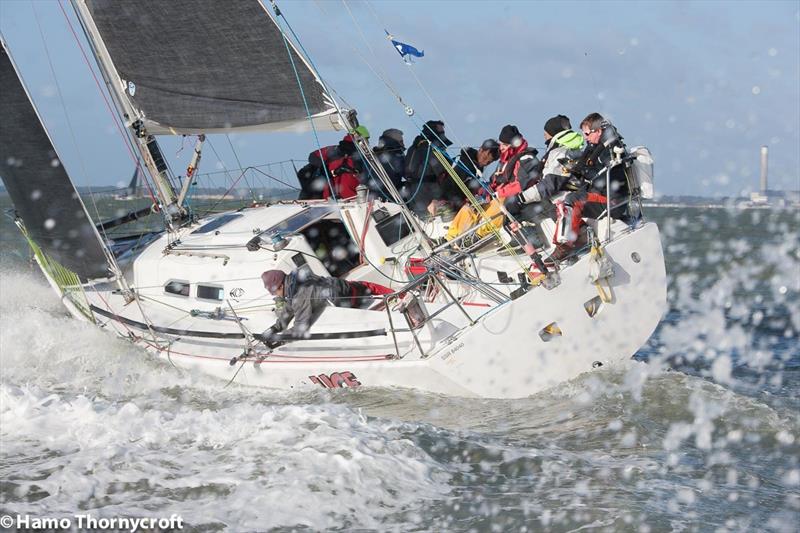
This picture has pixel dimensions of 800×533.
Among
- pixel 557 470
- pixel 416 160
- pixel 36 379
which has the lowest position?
pixel 557 470

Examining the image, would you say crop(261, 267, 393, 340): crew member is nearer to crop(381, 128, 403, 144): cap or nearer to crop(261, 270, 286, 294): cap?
crop(261, 270, 286, 294): cap

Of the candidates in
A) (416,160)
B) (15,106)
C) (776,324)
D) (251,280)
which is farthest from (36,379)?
(776,324)

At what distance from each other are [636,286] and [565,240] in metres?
0.70

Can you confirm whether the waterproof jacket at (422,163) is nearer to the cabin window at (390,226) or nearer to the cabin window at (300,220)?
the cabin window at (390,226)

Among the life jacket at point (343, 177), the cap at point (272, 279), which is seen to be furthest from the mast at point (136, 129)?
the cap at point (272, 279)

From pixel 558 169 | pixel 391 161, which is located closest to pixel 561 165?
pixel 558 169

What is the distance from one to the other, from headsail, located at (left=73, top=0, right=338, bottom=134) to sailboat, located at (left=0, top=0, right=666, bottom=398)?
0.02m

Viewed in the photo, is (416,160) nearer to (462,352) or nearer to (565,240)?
(565,240)

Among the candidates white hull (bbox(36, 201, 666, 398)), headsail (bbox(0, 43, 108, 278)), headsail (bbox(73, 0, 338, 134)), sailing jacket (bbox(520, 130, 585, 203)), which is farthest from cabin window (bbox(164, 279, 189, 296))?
sailing jacket (bbox(520, 130, 585, 203))

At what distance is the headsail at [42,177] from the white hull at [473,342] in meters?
1.55

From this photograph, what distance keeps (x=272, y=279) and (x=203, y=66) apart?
267 cm

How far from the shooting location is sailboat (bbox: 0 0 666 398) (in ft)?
21.9

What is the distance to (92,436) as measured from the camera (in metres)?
5.76

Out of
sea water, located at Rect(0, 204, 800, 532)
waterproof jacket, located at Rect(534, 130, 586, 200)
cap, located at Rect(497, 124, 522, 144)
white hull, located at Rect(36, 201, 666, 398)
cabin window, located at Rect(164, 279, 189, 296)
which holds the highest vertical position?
cap, located at Rect(497, 124, 522, 144)
